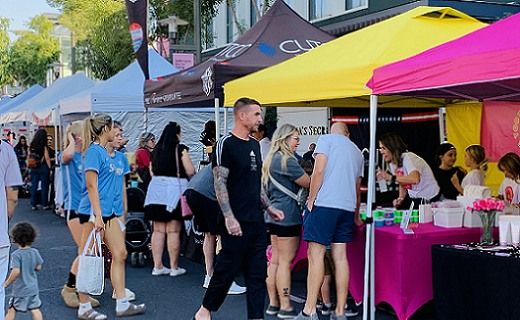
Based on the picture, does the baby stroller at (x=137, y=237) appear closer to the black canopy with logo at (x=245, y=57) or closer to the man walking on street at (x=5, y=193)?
the black canopy with logo at (x=245, y=57)

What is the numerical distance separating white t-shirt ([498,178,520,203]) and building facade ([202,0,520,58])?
4971 mm

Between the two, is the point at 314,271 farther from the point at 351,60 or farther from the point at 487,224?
the point at 351,60

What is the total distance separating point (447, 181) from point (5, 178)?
179 inches

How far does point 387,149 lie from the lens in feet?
21.3

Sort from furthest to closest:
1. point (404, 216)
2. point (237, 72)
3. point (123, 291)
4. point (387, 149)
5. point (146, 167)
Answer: point (146, 167), point (237, 72), point (387, 149), point (123, 291), point (404, 216)

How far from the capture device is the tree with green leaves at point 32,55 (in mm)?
58188

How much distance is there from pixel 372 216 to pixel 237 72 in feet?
10.0

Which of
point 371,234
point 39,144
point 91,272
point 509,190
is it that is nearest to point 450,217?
point 371,234

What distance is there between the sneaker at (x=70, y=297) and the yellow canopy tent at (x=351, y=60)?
253cm

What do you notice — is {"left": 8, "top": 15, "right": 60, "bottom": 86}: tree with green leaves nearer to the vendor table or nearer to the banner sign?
the banner sign

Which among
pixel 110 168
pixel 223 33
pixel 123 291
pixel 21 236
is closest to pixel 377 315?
pixel 123 291

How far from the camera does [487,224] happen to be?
5211 mm

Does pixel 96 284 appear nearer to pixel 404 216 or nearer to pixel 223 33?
pixel 404 216

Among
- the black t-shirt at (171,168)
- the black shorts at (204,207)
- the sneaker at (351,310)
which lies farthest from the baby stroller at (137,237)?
the sneaker at (351,310)
